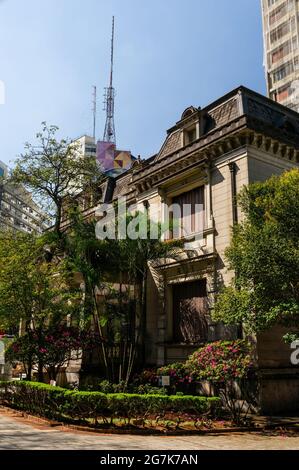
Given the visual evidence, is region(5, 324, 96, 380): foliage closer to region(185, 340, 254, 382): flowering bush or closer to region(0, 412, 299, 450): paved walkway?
region(185, 340, 254, 382): flowering bush

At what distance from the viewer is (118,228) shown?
18.7 metres

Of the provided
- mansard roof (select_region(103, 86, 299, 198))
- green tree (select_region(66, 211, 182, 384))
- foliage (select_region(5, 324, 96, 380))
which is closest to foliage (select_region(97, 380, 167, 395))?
green tree (select_region(66, 211, 182, 384))

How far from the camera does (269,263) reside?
13336mm

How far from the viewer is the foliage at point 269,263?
1312 centimetres

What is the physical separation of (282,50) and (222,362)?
180 ft

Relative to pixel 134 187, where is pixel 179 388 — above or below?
below

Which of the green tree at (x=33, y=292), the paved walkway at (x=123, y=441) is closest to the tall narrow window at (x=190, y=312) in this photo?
the green tree at (x=33, y=292)

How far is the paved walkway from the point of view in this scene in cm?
941

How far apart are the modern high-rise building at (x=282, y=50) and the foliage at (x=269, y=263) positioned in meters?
46.2

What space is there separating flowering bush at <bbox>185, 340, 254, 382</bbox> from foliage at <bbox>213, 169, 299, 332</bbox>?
1068 mm

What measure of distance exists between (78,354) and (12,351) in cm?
288

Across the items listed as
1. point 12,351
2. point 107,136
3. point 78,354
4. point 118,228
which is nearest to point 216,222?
point 118,228

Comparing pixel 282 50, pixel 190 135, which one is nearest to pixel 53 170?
pixel 190 135

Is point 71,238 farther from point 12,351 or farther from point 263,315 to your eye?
point 263,315
